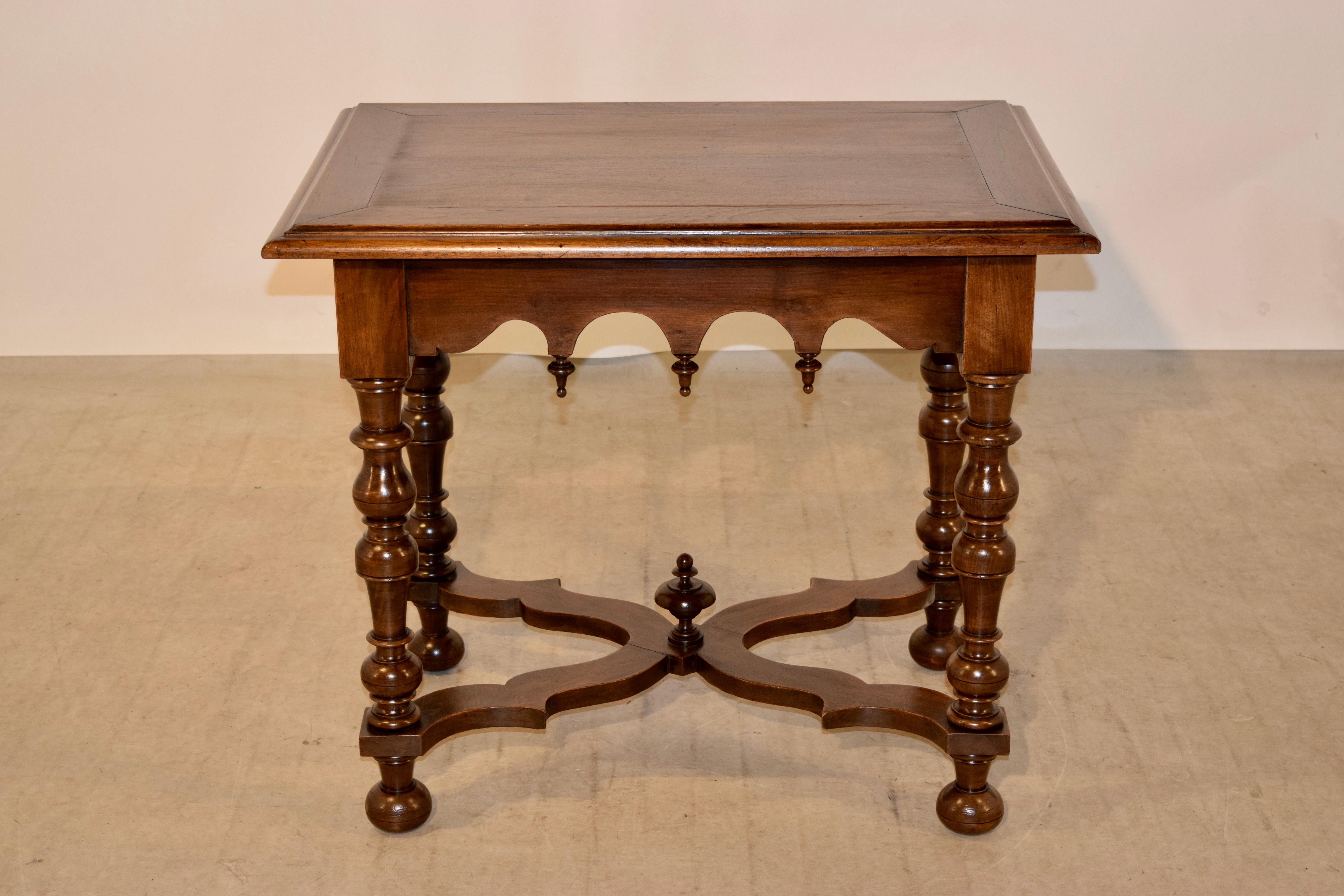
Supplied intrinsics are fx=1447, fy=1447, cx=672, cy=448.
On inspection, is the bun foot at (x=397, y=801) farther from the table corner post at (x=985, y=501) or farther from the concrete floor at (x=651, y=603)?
the table corner post at (x=985, y=501)

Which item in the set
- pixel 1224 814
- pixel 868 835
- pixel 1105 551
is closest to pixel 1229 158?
pixel 1105 551

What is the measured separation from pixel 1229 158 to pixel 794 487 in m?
1.83

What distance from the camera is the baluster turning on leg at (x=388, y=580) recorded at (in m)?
2.01

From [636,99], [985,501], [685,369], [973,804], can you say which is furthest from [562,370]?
[636,99]

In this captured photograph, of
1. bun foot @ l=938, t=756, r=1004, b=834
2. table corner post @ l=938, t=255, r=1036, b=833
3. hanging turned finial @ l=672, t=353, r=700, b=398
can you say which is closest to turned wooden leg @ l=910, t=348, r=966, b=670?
table corner post @ l=938, t=255, r=1036, b=833

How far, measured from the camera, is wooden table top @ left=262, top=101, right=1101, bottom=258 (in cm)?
186

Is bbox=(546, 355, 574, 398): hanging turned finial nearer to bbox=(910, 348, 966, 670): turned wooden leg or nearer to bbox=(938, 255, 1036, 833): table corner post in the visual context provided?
bbox=(938, 255, 1036, 833): table corner post

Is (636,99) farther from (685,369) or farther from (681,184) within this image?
(685,369)

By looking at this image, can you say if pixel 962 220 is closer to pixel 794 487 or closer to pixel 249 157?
pixel 794 487

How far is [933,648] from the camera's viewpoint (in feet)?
8.81

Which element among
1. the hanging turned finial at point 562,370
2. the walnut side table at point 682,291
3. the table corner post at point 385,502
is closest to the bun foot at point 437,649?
the walnut side table at point 682,291

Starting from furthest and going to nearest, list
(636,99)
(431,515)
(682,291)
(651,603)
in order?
1. (636,99)
2. (651,603)
3. (431,515)
4. (682,291)

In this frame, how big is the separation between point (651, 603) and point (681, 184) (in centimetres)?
110

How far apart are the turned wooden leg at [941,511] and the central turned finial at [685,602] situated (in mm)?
437
